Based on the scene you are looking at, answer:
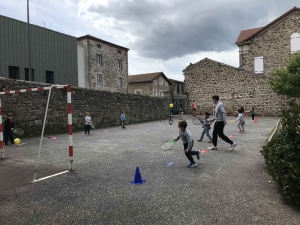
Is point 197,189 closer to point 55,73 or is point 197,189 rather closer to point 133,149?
point 133,149

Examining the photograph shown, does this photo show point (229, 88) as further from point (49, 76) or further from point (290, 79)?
point (49, 76)

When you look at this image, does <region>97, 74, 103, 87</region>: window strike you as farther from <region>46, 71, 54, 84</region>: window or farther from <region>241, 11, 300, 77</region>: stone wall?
<region>241, 11, 300, 77</region>: stone wall

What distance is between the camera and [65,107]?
1630 centimetres

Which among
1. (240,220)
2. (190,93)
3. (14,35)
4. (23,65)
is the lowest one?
(240,220)

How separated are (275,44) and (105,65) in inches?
959

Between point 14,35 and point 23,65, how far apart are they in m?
2.96

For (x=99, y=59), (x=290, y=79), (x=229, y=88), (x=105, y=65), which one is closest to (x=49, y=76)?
(x=99, y=59)

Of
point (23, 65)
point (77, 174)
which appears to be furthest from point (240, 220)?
point (23, 65)

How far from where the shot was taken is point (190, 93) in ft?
118

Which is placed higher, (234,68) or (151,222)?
(234,68)

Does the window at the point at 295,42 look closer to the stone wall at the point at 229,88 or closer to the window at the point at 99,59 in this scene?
the stone wall at the point at 229,88

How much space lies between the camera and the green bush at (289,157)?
3967 mm

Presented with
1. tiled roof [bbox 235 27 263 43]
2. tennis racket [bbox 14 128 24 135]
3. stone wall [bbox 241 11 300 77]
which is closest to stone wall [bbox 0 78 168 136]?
tennis racket [bbox 14 128 24 135]

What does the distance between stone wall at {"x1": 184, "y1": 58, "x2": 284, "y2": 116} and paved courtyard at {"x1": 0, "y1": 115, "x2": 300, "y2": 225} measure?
86.0 feet
